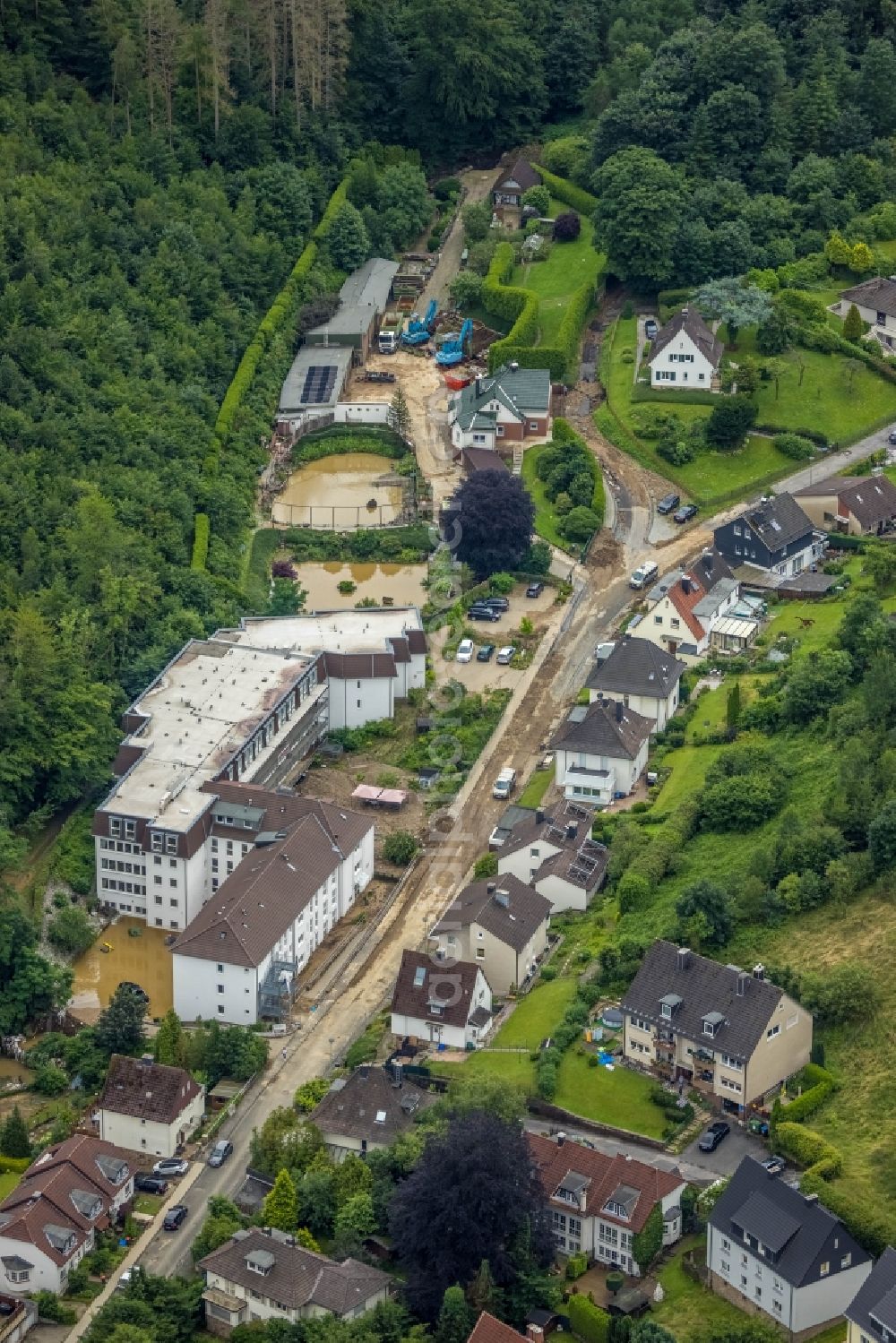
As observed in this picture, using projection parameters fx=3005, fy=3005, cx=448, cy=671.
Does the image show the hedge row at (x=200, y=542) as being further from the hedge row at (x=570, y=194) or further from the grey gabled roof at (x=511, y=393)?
the hedge row at (x=570, y=194)

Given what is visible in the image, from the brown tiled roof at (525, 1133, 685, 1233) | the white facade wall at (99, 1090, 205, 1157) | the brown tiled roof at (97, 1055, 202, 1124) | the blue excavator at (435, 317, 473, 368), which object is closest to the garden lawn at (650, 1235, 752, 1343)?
the brown tiled roof at (525, 1133, 685, 1233)

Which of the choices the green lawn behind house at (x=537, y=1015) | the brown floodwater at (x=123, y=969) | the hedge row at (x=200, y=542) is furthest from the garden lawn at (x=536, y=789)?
the hedge row at (x=200, y=542)

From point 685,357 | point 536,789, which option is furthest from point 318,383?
point 536,789

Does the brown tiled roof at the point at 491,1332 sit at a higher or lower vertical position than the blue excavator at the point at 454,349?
higher

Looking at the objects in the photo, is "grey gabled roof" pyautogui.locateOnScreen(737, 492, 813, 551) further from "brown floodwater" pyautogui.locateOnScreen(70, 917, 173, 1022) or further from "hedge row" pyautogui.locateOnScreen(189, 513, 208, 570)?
"brown floodwater" pyautogui.locateOnScreen(70, 917, 173, 1022)

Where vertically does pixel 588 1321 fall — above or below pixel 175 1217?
above

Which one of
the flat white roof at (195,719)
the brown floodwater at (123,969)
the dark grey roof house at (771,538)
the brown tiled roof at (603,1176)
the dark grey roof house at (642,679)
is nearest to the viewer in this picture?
the brown tiled roof at (603,1176)

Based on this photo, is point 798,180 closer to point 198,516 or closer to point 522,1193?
point 198,516

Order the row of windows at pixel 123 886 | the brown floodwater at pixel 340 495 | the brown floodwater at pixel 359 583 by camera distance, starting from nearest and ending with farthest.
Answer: the row of windows at pixel 123 886 < the brown floodwater at pixel 359 583 < the brown floodwater at pixel 340 495

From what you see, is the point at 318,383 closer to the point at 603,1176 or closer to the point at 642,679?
the point at 642,679
